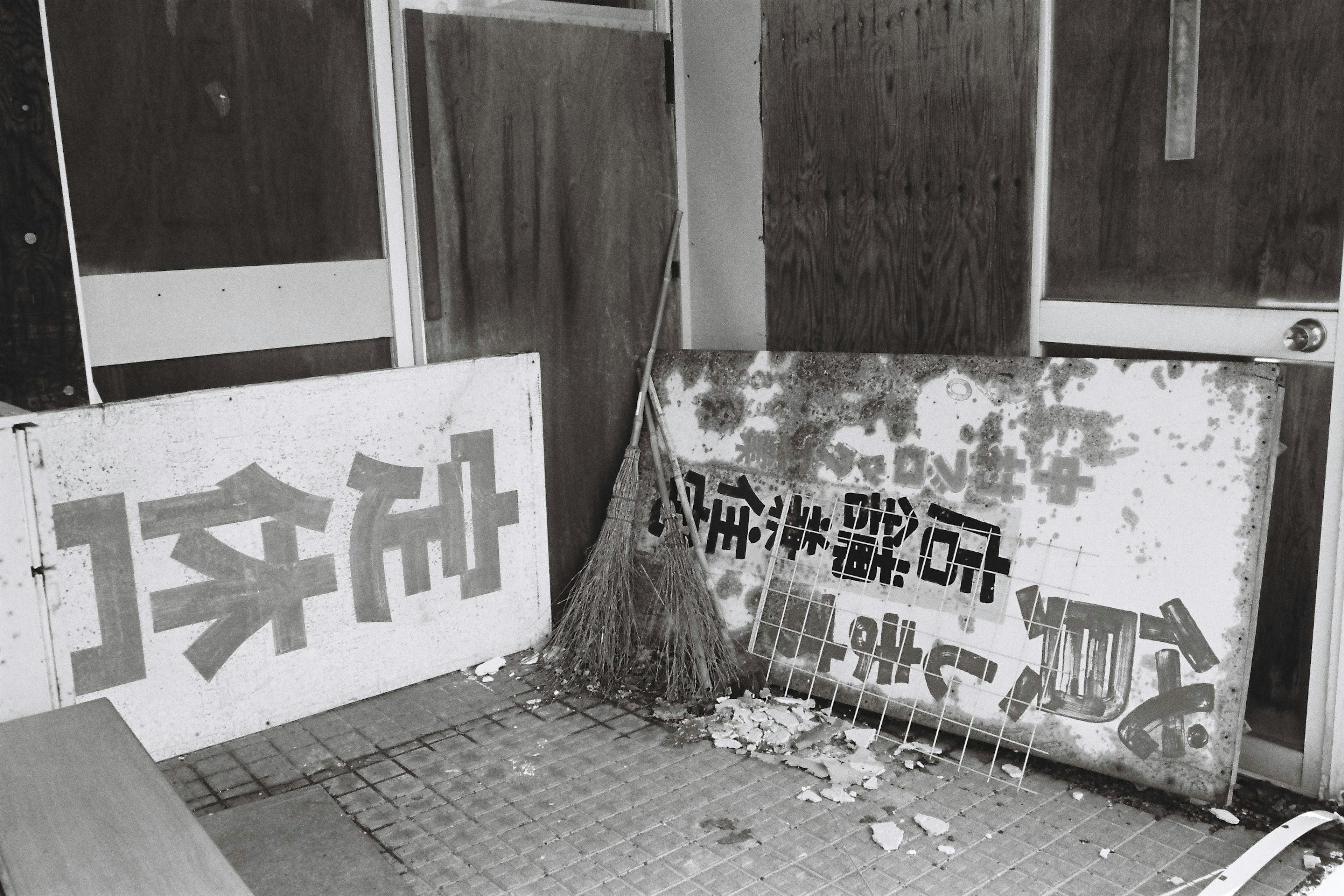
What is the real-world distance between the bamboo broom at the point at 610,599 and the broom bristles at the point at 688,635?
14cm

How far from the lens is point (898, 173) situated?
3.71 metres

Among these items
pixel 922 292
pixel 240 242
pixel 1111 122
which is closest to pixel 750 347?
pixel 922 292

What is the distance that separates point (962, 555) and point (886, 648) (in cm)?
40

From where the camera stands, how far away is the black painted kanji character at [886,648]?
11.5 ft

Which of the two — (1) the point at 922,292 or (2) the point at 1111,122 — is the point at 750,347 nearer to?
(1) the point at 922,292

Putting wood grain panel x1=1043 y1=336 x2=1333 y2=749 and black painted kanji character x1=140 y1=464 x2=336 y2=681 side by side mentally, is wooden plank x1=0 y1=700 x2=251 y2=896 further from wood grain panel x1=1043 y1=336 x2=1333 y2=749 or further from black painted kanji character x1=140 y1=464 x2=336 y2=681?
wood grain panel x1=1043 y1=336 x2=1333 y2=749

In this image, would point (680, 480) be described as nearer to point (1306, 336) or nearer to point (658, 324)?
point (658, 324)

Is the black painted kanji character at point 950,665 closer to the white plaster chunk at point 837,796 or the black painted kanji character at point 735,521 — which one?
the white plaster chunk at point 837,796

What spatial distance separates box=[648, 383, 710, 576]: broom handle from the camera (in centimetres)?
409

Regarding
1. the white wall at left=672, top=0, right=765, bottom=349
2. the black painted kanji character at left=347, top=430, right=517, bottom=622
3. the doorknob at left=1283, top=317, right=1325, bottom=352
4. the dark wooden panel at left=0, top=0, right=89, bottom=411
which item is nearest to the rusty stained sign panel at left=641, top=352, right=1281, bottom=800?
the doorknob at left=1283, top=317, right=1325, bottom=352

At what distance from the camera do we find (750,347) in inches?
170

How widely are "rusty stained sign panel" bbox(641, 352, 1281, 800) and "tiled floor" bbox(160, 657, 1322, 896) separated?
0.82 ft

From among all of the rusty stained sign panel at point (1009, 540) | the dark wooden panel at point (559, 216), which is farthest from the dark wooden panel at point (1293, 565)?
the dark wooden panel at point (559, 216)

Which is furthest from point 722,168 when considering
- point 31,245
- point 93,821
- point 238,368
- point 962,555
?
point 93,821
